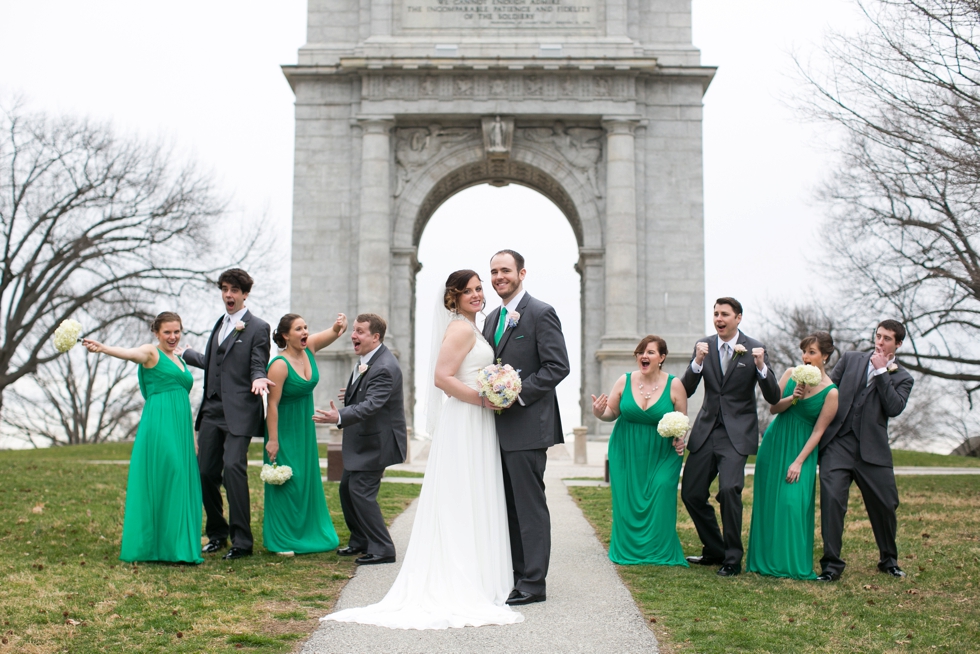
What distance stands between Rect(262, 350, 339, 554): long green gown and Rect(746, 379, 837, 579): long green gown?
3.85m

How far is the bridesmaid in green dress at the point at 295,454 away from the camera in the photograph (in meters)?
9.31

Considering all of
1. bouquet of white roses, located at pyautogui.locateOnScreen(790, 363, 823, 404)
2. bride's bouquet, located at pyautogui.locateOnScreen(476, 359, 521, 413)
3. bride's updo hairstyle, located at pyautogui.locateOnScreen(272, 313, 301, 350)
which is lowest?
bride's bouquet, located at pyautogui.locateOnScreen(476, 359, 521, 413)

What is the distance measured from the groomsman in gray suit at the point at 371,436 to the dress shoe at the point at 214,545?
137 cm

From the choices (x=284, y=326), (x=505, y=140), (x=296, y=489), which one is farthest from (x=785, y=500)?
(x=505, y=140)

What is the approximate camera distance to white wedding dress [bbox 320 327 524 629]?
22.2 ft

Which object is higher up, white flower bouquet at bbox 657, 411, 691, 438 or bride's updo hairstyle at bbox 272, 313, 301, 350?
bride's updo hairstyle at bbox 272, 313, 301, 350

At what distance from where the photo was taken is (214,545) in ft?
31.6

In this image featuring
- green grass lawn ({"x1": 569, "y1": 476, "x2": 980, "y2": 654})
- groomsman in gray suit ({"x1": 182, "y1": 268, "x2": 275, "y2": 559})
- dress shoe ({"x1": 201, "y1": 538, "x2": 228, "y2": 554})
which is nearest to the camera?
green grass lawn ({"x1": 569, "y1": 476, "x2": 980, "y2": 654})

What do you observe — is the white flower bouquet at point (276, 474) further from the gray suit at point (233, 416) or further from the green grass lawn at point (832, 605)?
the green grass lawn at point (832, 605)

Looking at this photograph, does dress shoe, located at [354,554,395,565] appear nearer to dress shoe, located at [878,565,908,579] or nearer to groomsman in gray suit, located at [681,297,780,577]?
groomsman in gray suit, located at [681,297,780,577]

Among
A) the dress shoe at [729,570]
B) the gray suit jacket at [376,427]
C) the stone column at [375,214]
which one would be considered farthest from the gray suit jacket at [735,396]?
the stone column at [375,214]

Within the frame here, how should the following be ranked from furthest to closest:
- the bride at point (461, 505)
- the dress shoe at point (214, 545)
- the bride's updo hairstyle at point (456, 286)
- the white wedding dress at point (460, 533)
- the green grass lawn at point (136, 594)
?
the dress shoe at point (214, 545)
the bride's updo hairstyle at point (456, 286)
the bride at point (461, 505)
the white wedding dress at point (460, 533)
the green grass lawn at point (136, 594)

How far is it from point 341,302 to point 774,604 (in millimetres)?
23140

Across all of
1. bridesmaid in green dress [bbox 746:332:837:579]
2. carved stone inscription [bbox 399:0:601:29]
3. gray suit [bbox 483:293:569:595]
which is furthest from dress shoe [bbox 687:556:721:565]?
carved stone inscription [bbox 399:0:601:29]
